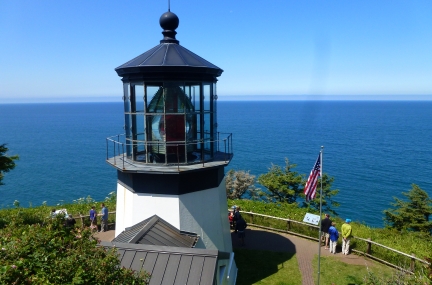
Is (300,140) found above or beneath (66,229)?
beneath

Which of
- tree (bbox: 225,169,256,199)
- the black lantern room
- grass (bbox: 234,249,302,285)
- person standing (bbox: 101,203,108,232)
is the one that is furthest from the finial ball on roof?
tree (bbox: 225,169,256,199)

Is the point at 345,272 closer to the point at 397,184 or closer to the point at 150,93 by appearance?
the point at 150,93

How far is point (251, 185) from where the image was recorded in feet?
89.7

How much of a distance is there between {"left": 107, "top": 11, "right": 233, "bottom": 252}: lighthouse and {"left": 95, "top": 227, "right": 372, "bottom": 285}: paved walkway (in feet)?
Result: 11.3

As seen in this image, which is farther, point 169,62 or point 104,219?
point 104,219

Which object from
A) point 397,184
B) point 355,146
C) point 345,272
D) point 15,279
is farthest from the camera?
point 355,146

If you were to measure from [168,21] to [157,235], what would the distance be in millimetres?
5087

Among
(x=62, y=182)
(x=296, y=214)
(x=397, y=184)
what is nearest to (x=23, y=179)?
(x=62, y=182)

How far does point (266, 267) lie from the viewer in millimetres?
10000

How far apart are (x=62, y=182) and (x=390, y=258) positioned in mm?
41242

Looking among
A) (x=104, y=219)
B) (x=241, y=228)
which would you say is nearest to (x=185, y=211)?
(x=241, y=228)

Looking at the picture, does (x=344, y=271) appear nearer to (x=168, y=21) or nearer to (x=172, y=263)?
(x=172, y=263)

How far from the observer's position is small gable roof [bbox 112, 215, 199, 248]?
650cm

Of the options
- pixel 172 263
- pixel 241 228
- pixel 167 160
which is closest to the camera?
pixel 172 263
